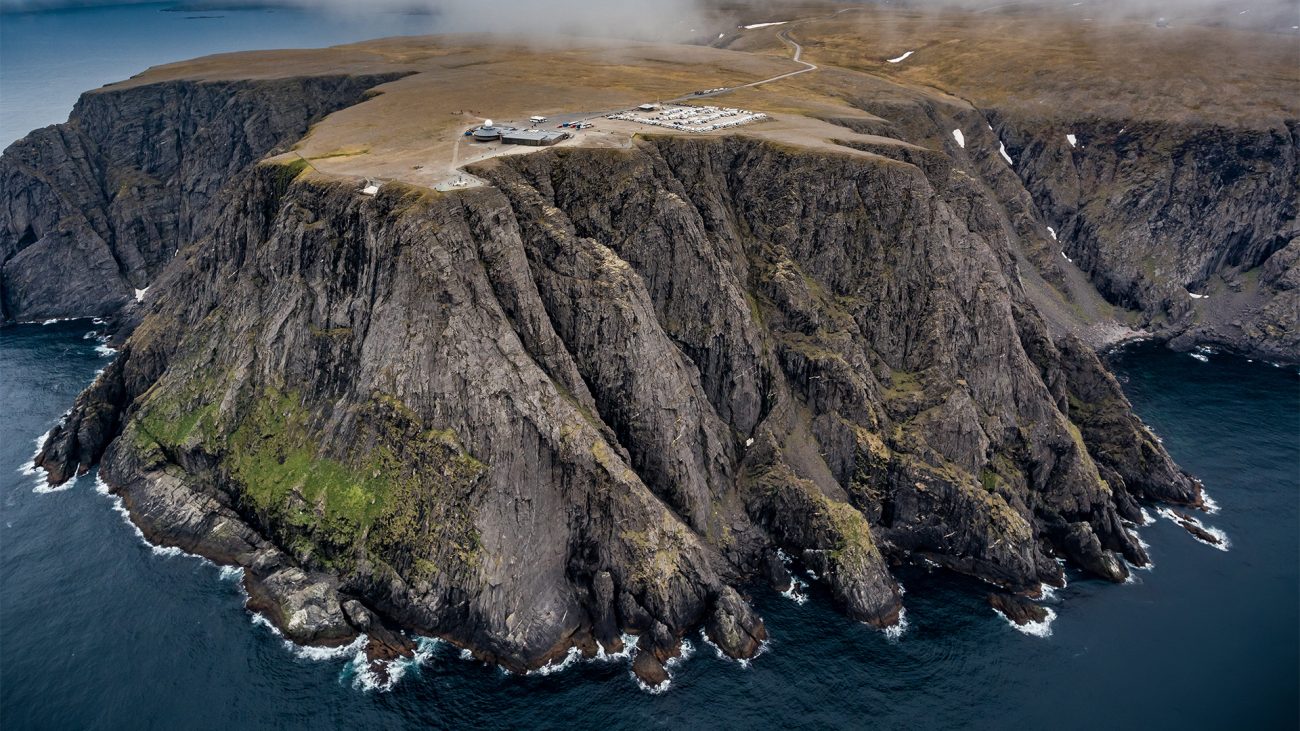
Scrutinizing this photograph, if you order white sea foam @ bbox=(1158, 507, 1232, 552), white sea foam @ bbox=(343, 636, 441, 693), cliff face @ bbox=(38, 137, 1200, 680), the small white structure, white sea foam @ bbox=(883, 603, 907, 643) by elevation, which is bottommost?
white sea foam @ bbox=(883, 603, 907, 643)

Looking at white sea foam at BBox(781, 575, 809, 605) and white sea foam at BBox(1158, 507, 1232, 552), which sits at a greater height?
white sea foam at BBox(1158, 507, 1232, 552)

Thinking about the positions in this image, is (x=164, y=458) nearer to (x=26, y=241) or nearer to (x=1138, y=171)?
(x=26, y=241)

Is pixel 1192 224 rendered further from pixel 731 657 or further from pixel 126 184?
pixel 126 184

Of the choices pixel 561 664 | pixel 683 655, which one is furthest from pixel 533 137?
pixel 683 655

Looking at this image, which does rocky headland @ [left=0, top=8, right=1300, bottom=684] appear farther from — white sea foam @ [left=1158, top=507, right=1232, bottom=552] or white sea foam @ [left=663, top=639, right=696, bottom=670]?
white sea foam @ [left=1158, top=507, right=1232, bottom=552]

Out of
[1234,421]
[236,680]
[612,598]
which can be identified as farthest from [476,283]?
[1234,421]

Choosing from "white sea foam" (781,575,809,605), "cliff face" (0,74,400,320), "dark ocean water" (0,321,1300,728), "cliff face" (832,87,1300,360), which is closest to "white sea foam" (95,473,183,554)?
"dark ocean water" (0,321,1300,728)
